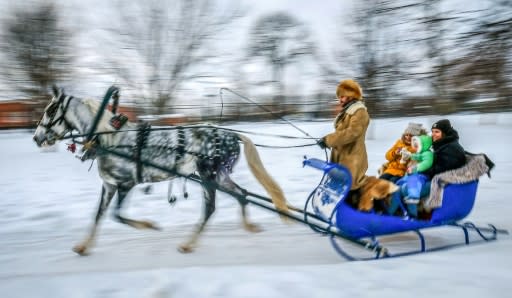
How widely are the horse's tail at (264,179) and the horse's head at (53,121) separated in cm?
189

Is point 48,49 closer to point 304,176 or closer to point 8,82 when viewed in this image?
point 8,82

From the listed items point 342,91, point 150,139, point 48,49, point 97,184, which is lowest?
point 97,184

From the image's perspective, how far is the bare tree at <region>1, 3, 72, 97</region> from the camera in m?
14.3

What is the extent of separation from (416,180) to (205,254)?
2291mm

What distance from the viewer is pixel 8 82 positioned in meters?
14.5

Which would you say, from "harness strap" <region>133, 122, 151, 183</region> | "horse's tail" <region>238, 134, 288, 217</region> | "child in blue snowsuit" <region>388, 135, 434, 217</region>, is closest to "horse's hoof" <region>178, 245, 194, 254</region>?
"harness strap" <region>133, 122, 151, 183</region>

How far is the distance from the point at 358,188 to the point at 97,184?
572 centimetres

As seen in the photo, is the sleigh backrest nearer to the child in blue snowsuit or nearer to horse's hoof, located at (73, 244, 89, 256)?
the child in blue snowsuit

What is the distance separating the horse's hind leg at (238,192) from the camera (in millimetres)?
4336

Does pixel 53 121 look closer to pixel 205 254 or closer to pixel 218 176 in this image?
pixel 218 176

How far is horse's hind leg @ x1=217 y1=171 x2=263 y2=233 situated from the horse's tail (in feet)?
0.94

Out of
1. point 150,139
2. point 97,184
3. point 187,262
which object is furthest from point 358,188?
point 97,184

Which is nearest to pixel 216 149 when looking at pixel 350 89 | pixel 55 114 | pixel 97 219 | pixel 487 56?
pixel 97 219

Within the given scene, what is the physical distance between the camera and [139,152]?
4238 millimetres
